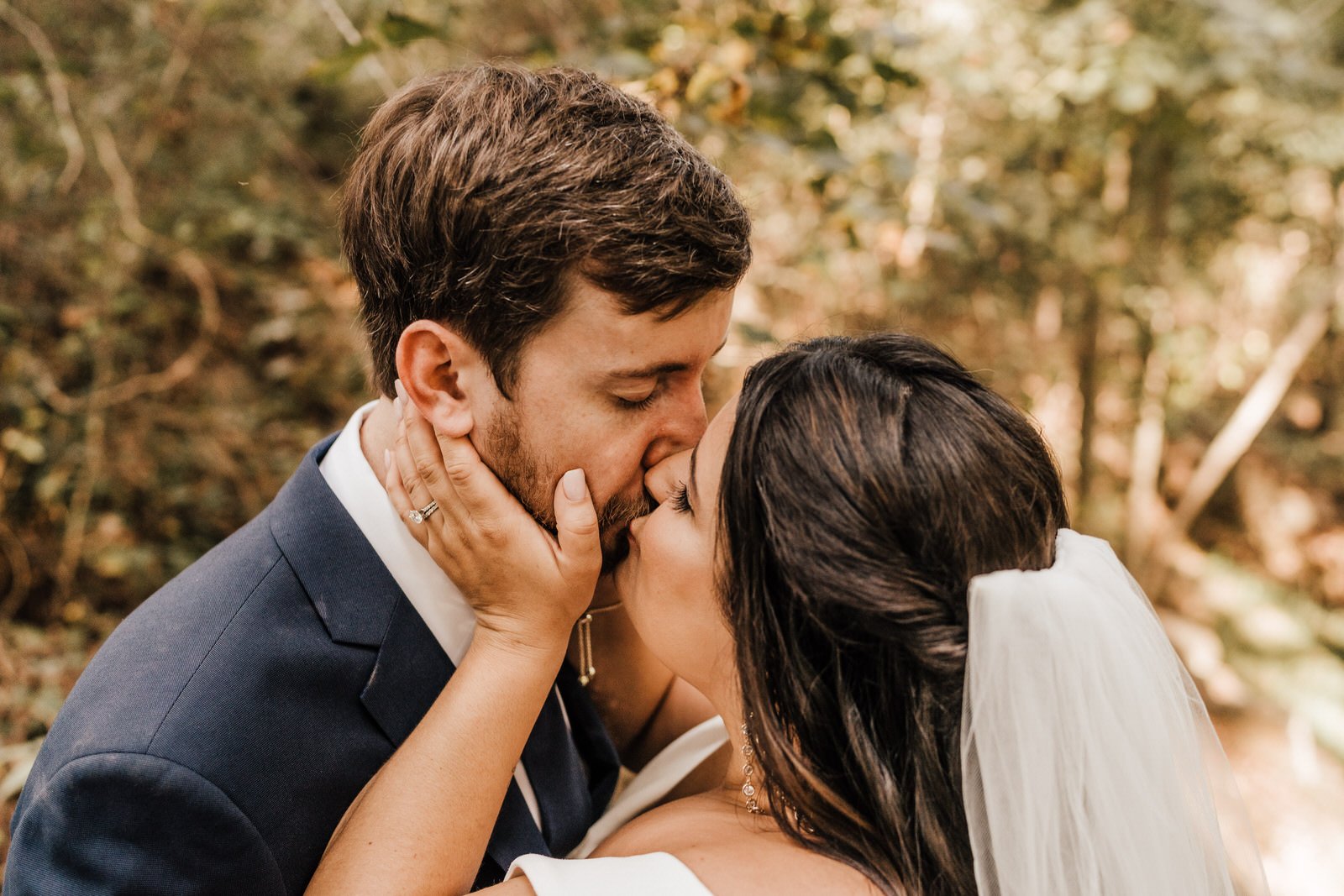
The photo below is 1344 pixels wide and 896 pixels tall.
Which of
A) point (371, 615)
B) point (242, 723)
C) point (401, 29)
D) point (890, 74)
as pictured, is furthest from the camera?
point (890, 74)

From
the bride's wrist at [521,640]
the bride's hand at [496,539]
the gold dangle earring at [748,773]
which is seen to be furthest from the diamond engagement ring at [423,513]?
the gold dangle earring at [748,773]

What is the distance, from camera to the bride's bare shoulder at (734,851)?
150 cm

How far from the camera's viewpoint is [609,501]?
202cm

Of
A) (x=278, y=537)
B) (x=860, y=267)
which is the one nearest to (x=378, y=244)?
(x=278, y=537)

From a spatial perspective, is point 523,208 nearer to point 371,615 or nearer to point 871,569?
point 371,615

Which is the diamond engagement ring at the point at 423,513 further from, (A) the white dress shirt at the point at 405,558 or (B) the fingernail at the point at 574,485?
(B) the fingernail at the point at 574,485

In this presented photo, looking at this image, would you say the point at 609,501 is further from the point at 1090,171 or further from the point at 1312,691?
the point at 1312,691

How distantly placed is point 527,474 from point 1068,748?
1213 millimetres

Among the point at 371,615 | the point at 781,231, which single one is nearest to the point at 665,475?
the point at 371,615

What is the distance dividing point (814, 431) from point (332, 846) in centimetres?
117

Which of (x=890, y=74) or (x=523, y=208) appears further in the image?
(x=890, y=74)

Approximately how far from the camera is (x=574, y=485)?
6.36ft

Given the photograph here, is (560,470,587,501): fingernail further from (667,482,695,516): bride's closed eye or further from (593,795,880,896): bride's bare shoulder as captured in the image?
(593,795,880,896): bride's bare shoulder

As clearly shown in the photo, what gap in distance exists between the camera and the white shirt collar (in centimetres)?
189
